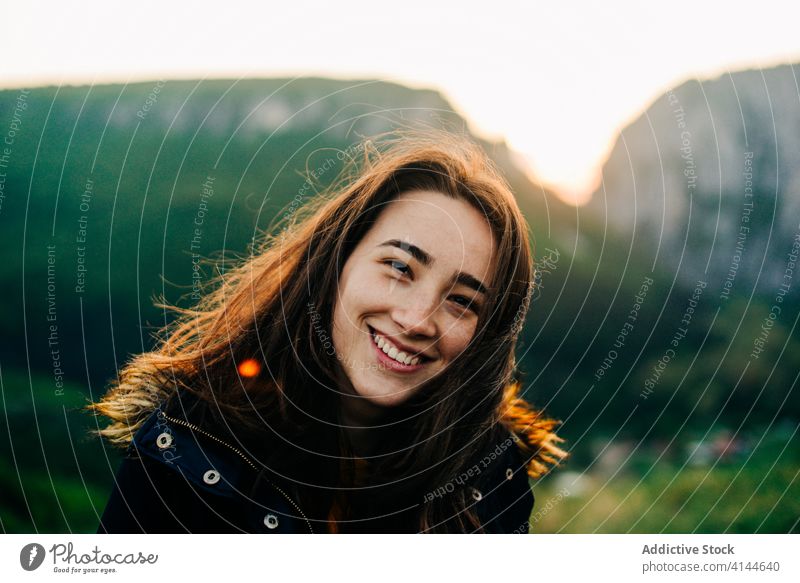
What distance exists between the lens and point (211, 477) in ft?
3.69

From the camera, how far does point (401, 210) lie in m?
1.18

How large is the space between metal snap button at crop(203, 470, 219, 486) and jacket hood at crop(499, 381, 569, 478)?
21.3 inches

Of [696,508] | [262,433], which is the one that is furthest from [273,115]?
[696,508]

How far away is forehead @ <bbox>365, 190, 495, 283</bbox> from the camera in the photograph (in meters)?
1.17

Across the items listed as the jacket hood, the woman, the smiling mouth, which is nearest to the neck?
the woman

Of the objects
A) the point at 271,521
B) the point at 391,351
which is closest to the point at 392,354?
the point at 391,351

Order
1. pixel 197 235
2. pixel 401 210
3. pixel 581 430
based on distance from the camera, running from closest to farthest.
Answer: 1. pixel 401 210
2. pixel 197 235
3. pixel 581 430

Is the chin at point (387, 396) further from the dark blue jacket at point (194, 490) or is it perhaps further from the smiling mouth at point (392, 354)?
the dark blue jacket at point (194, 490)

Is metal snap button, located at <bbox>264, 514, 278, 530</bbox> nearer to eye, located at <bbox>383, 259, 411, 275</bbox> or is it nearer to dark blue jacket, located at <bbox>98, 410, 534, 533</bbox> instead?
dark blue jacket, located at <bbox>98, 410, 534, 533</bbox>

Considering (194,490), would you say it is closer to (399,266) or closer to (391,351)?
(391,351)

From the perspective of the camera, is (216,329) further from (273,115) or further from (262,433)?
(273,115)

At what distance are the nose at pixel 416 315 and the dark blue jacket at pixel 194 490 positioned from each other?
0.31m

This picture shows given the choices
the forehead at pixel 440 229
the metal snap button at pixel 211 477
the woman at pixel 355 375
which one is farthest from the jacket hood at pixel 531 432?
the metal snap button at pixel 211 477
